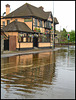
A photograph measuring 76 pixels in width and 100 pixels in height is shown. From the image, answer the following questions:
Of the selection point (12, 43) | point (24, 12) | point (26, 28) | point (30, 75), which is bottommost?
point (30, 75)

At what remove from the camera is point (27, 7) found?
163ft

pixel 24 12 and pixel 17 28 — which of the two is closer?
pixel 17 28

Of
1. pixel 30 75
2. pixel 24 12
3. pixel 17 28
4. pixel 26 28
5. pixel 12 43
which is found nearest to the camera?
pixel 30 75

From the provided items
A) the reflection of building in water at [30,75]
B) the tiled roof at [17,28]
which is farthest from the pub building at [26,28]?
the reflection of building in water at [30,75]

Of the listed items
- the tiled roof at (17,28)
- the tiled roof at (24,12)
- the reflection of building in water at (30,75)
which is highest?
the tiled roof at (24,12)

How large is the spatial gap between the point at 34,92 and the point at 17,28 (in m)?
33.7

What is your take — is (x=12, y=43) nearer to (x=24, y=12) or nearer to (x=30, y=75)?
(x=24, y=12)

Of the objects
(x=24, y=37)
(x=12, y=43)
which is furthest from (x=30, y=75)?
(x=24, y=37)

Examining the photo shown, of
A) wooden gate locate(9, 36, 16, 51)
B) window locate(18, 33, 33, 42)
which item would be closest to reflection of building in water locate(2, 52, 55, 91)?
wooden gate locate(9, 36, 16, 51)

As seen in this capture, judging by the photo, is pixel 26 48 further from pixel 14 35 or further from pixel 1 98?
pixel 1 98

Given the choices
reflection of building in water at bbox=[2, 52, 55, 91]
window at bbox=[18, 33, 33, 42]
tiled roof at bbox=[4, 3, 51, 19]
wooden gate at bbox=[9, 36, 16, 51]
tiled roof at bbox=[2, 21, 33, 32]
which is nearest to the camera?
reflection of building in water at bbox=[2, 52, 55, 91]

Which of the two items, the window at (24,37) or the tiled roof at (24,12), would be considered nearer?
the window at (24,37)

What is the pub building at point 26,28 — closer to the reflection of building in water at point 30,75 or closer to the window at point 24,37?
the window at point 24,37

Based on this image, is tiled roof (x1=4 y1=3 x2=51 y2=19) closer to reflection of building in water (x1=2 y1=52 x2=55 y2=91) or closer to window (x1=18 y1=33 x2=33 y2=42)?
window (x1=18 y1=33 x2=33 y2=42)
